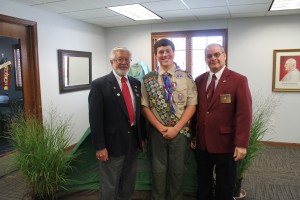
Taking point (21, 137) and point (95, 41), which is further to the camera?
point (95, 41)

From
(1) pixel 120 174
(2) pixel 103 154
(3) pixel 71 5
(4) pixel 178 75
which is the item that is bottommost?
Answer: (1) pixel 120 174

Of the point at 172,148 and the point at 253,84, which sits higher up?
the point at 253,84

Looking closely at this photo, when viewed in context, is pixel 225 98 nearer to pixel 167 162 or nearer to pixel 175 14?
pixel 167 162

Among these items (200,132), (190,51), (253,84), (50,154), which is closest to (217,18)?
(190,51)

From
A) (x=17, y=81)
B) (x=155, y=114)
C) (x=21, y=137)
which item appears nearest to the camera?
(x=155, y=114)

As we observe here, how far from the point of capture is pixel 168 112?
189 cm

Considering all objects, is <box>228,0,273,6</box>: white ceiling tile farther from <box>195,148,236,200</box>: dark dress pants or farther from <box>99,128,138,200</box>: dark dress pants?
<box>99,128,138,200</box>: dark dress pants

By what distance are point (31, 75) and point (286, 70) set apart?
3759 millimetres

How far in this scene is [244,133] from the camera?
5.52 feet

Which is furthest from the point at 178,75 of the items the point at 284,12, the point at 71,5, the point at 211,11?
the point at 284,12

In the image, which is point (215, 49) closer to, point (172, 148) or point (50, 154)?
point (172, 148)

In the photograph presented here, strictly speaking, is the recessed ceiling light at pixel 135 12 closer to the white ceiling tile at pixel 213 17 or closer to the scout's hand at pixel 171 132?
the white ceiling tile at pixel 213 17

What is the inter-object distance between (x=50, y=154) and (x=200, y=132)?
1187 millimetres

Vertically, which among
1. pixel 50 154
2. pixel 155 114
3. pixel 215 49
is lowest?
pixel 50 154
